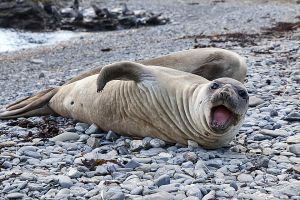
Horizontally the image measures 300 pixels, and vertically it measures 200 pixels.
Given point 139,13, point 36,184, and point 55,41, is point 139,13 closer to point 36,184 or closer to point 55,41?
point 55,41

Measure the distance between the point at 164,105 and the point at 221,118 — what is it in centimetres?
96

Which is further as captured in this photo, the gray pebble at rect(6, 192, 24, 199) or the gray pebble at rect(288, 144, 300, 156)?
the gray pebble at rect(288, 144, 300, 156)

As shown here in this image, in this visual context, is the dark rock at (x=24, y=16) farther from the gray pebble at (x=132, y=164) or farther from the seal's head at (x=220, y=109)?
the gray pebble at (x=132, y=164)

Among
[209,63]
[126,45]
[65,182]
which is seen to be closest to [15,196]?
[65,182]

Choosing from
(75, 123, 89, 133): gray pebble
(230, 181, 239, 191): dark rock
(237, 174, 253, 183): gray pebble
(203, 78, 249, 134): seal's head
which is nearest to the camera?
(230, 181, 239, 191): dark rock

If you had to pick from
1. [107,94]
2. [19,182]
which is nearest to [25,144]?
[107,94]

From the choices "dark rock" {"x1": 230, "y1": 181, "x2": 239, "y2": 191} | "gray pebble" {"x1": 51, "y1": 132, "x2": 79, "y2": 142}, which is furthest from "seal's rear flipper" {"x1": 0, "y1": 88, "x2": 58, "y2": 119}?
"dark rock" {"x1": 230, "y1": 181, "x2": 239, "y2": 191}

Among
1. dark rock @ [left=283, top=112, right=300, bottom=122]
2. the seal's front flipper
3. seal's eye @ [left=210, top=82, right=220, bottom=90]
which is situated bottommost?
dark rock @ [left=283, top=112, right=300, bottom=122]

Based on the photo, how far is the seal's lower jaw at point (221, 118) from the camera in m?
5.11

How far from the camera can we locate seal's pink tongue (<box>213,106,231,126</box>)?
5129mm

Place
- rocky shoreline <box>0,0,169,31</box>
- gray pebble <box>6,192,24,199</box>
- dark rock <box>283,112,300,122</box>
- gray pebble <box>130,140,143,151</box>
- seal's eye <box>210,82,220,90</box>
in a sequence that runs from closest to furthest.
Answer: gray pebble <box>6,192,24,199</box>, seal's eye <box>210,82,220,90</box>, gray pebble <box>130,140,143,151</box>, dark rock <box>283,112,300,122</box>, rocky shoreline <box>0,0,169,31</box>

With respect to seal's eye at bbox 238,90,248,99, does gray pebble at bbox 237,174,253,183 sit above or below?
below

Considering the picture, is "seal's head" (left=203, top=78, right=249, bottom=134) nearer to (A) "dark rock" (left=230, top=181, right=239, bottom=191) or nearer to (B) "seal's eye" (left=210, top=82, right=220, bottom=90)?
(B) "seal's eye" (left=210, top=82, right=220, bottom=90)

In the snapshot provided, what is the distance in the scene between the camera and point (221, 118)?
5156mm
